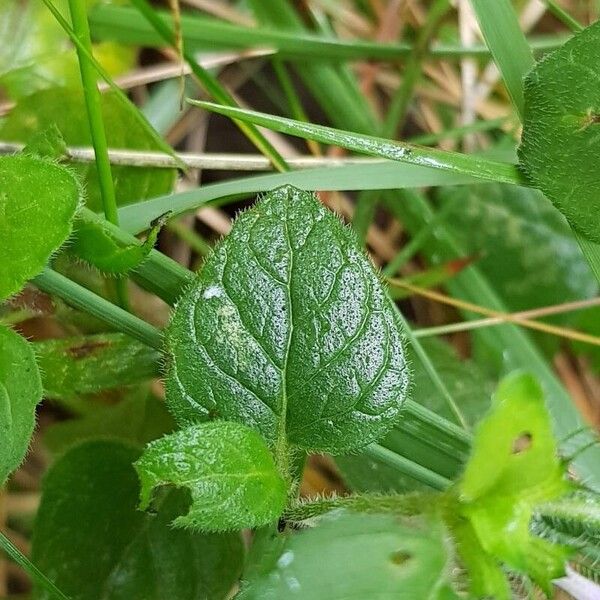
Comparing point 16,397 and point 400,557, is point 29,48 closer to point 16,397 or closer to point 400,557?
point 16,397

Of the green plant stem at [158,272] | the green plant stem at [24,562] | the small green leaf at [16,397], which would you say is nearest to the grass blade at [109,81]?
the green plant stem at [158,272]

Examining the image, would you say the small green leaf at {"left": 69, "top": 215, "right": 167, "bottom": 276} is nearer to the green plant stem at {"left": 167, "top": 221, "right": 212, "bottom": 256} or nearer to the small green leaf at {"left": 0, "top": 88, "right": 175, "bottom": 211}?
the small green leaf at {"left": 0, "top": 88, "right": 175, "bottom": 211}

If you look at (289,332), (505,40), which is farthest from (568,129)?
(289,332)

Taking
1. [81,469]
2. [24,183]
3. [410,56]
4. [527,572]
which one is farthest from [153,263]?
[410,56]

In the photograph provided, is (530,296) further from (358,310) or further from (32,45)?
(32,45)

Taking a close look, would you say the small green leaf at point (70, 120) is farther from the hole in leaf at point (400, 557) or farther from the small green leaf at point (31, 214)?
the hole in leaf at point (400, 557)

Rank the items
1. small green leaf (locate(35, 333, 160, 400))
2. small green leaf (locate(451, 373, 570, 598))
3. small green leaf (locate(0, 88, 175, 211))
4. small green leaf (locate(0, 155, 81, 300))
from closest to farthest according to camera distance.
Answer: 1. small green leaf (locate(451, 373, 570, 598))
2. small green leaf (locate(0, 155, 81, 300))
3. small green leaf (locate(35, 333, 160, 400))
4. small green leaf (locate(0, 88, 175, 211))

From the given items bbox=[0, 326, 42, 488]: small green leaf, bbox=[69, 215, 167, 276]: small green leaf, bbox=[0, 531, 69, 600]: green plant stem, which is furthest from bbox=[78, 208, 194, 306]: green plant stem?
bbox=[0, 531, 69, 600]: green plant stem
